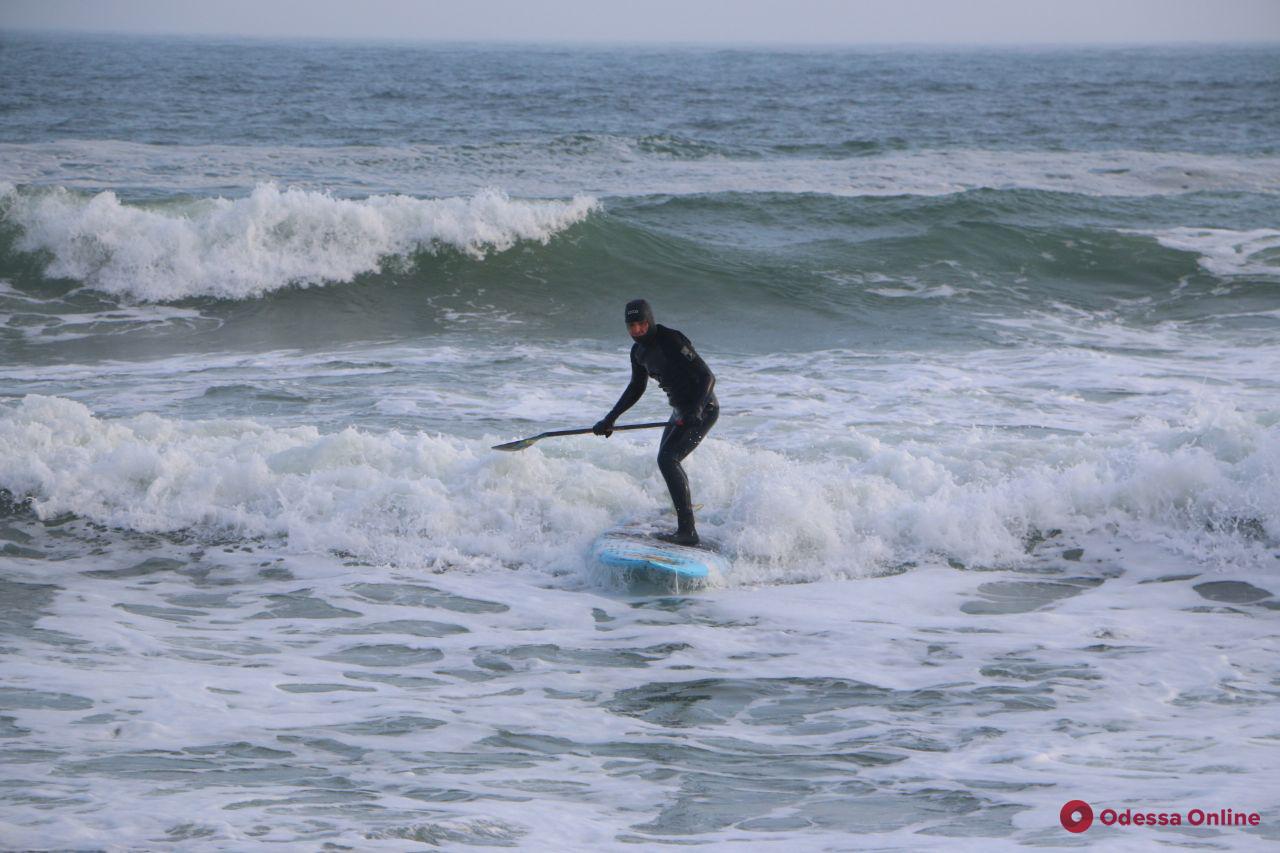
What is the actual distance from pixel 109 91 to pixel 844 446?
3415 cm

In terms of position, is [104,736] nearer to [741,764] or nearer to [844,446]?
[741,764]

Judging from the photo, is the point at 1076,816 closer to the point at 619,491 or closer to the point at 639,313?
the point at 639,313

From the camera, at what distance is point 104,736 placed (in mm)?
4965

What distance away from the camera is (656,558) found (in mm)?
7152

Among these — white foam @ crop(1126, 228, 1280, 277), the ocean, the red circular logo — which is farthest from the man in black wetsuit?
white foam @ crop(1126, 228, 1280, 277)

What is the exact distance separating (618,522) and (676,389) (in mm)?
1242

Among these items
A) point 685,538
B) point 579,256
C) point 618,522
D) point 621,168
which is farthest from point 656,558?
point 621,168

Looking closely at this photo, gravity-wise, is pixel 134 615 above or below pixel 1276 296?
below

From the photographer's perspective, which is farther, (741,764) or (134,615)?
(134,615)

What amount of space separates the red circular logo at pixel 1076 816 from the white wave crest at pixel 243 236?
12.2 m

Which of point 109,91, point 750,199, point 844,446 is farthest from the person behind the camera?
point 109,91

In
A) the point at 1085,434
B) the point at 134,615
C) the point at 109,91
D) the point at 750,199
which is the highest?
the point at 109,91

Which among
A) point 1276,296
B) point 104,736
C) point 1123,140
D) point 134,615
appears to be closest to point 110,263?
point 134,615

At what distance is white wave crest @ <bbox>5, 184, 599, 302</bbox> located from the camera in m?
14.8
